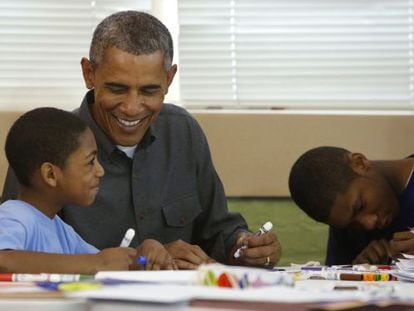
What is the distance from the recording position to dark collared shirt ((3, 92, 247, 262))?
3.02m

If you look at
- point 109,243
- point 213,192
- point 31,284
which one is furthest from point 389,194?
point 31,284

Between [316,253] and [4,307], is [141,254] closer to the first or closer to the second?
[4,307]

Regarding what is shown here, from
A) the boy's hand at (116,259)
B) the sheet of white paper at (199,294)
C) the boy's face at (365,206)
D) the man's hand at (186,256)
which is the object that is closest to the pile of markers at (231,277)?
the sheet of white paper at (199,294)

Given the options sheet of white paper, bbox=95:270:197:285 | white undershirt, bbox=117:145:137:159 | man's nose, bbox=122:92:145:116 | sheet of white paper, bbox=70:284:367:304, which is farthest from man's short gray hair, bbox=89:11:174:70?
sheet of white paper, bbox=70:284:367:304

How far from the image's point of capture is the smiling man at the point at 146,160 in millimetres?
2938

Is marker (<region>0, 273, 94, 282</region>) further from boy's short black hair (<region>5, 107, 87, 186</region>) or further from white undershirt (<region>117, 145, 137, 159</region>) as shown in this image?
white undershirt (<region>117, 145, 137, 159</region>)

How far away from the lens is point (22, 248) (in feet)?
7.76

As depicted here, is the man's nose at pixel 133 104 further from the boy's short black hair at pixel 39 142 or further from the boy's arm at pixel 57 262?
the boy's arm at pixel 57 262

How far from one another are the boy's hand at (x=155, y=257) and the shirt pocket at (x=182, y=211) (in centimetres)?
63

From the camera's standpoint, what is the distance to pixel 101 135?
9.95 ft

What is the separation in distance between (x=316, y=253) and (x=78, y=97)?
1.07 meters

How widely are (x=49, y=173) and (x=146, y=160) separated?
1.73 feet

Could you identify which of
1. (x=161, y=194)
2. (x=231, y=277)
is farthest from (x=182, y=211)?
(x=231, y=277)

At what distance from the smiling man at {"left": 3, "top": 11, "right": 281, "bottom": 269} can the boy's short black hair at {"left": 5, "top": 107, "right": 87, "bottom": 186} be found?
0.88 ft
